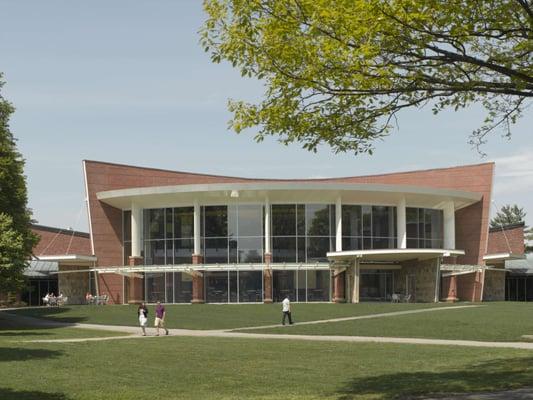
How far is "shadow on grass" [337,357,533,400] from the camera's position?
13.1 meters

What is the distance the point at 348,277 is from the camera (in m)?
57.4

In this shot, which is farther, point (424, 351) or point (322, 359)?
point (424, 351)

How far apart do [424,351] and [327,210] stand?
35676 millimetres

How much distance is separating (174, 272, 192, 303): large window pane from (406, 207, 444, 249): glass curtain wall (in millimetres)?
17325

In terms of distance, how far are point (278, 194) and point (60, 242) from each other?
78.0ft

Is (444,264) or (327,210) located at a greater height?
(327,210)

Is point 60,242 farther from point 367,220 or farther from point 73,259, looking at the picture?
point 367,220

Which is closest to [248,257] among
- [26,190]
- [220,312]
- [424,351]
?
[220,312]

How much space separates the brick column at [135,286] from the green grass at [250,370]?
32.9 m

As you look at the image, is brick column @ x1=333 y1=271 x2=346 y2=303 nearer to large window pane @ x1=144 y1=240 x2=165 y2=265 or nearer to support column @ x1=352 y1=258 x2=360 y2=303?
support column @ x1=352 y1=258 x2=360 y2=303

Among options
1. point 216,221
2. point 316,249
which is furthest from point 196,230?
point 316,249

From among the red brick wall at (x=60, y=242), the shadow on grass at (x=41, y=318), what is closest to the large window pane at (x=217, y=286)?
the shadow on grass at (x=41, y=318)

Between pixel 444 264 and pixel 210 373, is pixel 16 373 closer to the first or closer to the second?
pixel 210 373

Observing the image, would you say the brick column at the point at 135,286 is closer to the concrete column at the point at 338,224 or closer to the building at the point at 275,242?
the building at the point at 275,242
